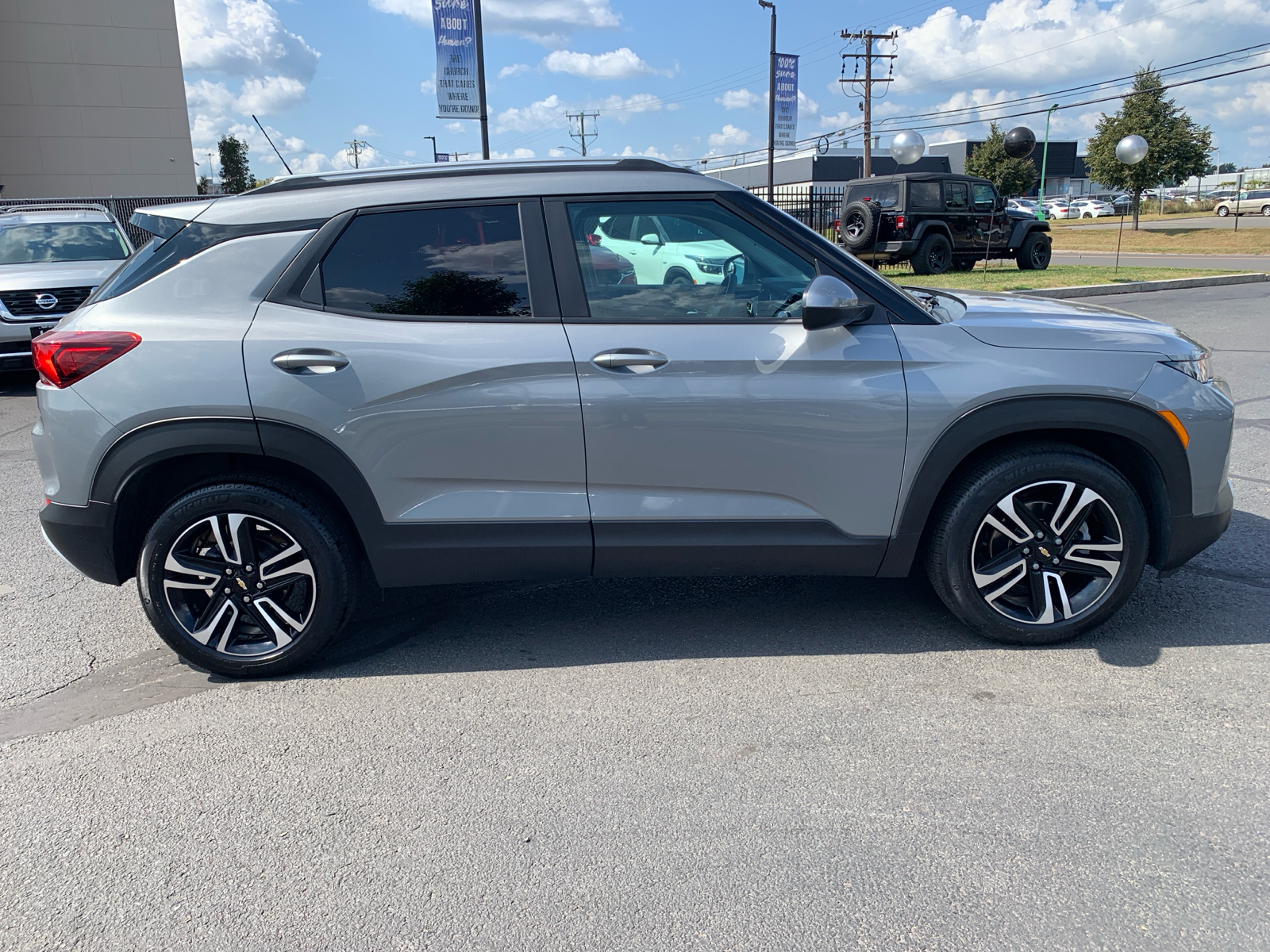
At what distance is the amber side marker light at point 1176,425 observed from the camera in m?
3.40

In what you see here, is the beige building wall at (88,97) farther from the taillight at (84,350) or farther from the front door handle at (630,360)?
the front door handle at (630,360)

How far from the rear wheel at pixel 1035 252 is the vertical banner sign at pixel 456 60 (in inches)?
537

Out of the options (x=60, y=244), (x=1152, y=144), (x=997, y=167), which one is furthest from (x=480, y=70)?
(x=997, y=167)

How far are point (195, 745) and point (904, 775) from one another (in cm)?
229

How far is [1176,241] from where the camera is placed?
33969 mm

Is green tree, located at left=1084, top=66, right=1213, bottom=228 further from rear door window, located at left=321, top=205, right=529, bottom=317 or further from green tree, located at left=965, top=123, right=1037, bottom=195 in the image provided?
rear door window, located at left=321, top=205, right=529, bottom=317

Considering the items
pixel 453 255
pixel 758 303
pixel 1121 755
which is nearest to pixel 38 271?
pixel 453 255

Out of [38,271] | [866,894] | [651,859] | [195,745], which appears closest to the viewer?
[866,894]

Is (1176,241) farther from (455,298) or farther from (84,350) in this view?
(84,350)

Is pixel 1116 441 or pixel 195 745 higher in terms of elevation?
pixel 1116 441

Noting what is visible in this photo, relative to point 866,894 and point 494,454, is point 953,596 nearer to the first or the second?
point 866,894

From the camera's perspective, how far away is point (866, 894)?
7.56 ft

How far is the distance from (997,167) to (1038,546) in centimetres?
6458

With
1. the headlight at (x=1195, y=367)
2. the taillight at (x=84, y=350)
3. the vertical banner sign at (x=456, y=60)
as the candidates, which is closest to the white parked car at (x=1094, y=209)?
the vertical banner sign at (x=456, y=60)
